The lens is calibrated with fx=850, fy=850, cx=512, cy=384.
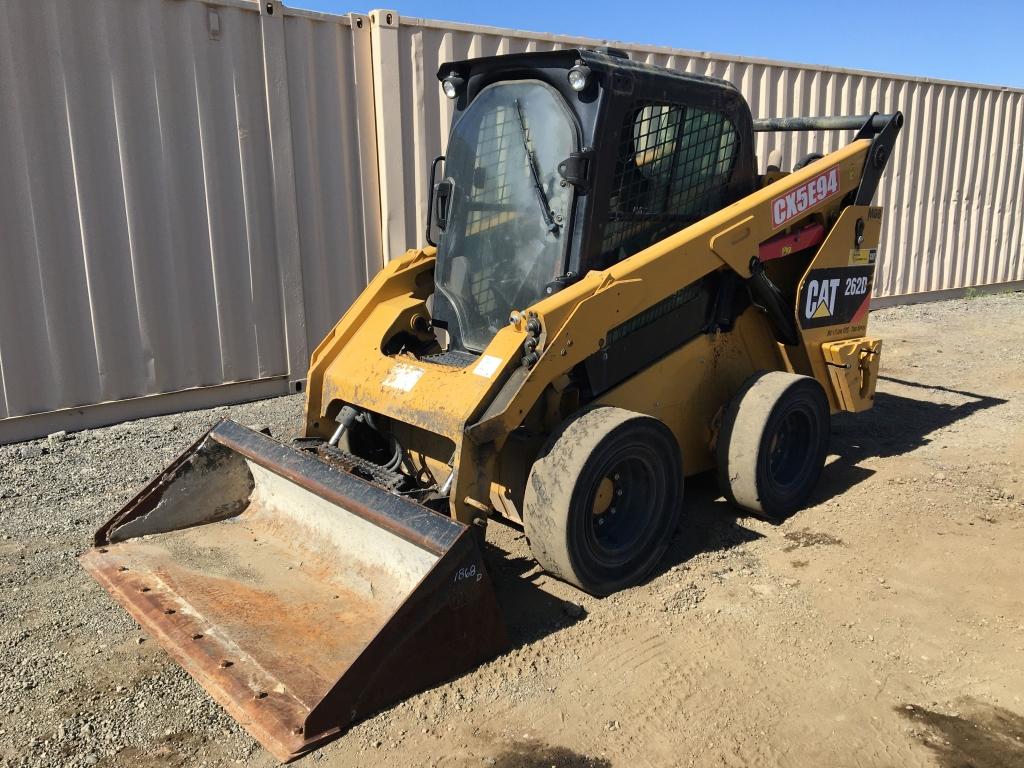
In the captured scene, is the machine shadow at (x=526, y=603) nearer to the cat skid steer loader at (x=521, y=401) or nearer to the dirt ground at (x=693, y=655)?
the dirt ground at (x=693, y=655)

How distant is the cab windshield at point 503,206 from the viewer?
3746 millimetres

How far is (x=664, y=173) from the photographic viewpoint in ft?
13.1

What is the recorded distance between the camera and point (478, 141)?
A: 4.11 meters

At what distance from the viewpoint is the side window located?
379cm

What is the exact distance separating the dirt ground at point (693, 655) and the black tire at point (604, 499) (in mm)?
163

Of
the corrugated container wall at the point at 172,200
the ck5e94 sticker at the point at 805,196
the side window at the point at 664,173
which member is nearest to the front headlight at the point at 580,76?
the side window at the point at 664,173

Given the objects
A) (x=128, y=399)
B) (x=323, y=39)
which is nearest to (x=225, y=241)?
(x=128, y=399)

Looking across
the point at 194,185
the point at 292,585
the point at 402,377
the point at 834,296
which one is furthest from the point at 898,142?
the point at 292,585

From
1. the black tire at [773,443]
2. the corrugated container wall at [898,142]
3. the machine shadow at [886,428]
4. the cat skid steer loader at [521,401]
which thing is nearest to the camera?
the cat skid steer loader at [521,401]

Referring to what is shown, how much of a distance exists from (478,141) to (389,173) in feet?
9.45

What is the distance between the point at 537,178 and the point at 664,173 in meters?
0.63

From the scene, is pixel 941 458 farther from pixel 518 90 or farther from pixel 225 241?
pixel 225 241

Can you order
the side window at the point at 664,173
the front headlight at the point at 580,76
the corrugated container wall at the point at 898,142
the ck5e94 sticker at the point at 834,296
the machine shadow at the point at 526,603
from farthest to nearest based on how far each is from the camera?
the corrugated container wall at the point at 898,142 < the ck5e94 sticker at the point at 834,296 < the side window at the point at 664,173 < the front headlight at the point at 580,76 < the machine shadow at the point at 526,603

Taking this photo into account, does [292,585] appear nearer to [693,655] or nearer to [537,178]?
[693,655]
